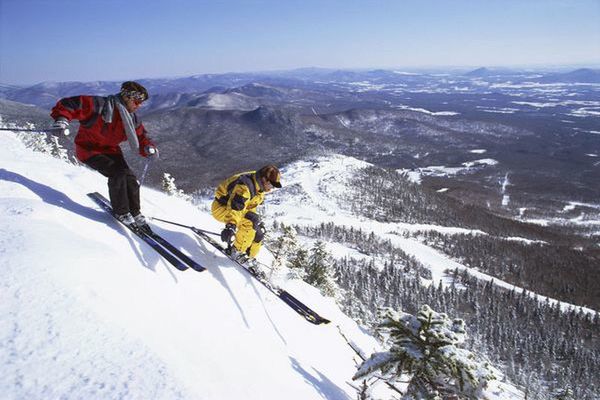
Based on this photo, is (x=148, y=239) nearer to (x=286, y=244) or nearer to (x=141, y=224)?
(x=141, y=224)

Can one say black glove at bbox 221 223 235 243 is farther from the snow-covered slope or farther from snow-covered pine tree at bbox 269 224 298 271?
snow-covered pine tree at bbox 269 224 298 271

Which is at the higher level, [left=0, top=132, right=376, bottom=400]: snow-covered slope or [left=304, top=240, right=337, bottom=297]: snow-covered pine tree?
[left=0, top=132, right=376, bottom=400]: snow-covered slope

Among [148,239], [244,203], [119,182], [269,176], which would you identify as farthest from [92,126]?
[269,176]

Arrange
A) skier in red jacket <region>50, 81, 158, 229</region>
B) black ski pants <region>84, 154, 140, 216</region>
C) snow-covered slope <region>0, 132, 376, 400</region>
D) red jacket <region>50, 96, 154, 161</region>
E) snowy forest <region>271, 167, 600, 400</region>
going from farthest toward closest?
snowy forest <region>271, 167, 600, 400</region> < black ski pants <region>84, 154, 140, 216</region> < skier in red jacket <region>50, 81, 158, 229</region> < red jacket <region>50, 96, 154, 161</region> < snow-covered slope <region>0, 132, 376, 400</region>

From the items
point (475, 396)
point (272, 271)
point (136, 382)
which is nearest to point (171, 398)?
point (136, 382)

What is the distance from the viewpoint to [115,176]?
27.2ft

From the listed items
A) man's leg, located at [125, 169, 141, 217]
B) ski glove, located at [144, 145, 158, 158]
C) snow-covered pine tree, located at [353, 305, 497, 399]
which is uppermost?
ski glove, located at [144, 145, 158, 158]

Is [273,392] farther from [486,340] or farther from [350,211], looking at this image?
[350,211]

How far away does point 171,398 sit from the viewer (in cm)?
344

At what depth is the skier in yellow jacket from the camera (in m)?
9.09

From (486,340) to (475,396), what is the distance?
4062 inches

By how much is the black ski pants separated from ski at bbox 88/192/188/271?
368mm

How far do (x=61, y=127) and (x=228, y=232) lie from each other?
383 cm

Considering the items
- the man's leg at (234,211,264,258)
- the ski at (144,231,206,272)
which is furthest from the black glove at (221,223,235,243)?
the ski at (144,231,206,272)
